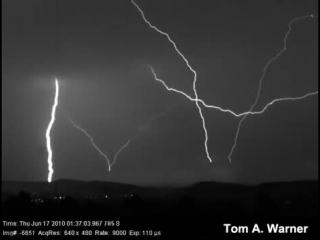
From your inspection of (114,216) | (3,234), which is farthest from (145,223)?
(3,234)

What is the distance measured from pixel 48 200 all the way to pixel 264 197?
408 cm

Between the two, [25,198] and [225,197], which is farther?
[225,197]

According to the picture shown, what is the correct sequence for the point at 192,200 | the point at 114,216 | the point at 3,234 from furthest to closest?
1. the point at 192,200
2. the point at 114,216
3. the point at 3,234

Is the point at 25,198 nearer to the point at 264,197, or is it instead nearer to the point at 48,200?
the point at 48,200

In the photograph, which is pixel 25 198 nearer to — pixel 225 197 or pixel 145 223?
pixel 145 223

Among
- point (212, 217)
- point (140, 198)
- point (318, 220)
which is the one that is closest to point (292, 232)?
point (318, 220)

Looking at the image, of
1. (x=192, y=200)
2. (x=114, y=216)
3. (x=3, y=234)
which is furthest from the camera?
(x=192, y=200)

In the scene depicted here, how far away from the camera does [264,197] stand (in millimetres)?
11953

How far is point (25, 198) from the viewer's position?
1102 cm

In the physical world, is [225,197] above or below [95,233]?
above

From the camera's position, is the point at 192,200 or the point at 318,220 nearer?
the point at 318,220

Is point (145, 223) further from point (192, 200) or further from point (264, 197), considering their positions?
point (264, 197)

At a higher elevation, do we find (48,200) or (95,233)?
(48,200)

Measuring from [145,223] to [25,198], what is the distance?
91.3 inches
